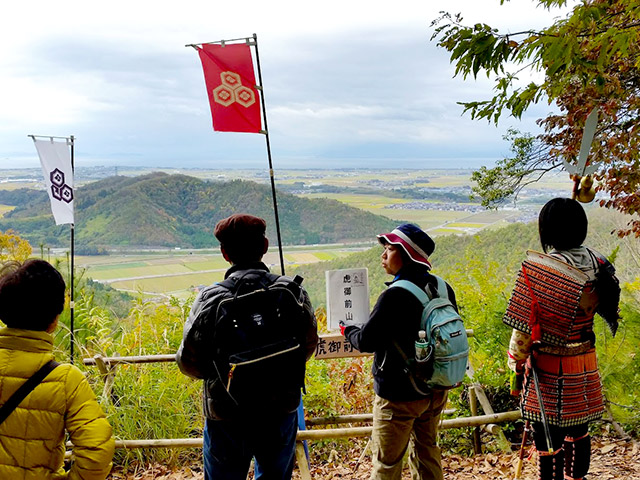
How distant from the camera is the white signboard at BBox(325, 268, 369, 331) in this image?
3178 millimetres

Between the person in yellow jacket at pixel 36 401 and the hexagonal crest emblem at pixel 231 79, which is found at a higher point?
the hexagonal crest emblem at pixel 231 79

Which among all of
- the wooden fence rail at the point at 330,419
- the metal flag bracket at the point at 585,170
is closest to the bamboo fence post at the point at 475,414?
the wooden fence rail at the point at 330,419

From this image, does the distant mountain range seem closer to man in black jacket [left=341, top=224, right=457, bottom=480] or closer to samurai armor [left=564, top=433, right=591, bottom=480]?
man in black jacket [left=341, top=224, right=457, bottom=480]

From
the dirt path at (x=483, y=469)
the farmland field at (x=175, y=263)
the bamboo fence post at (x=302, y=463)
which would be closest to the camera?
the bamboo fence post at (x=302, y=463)

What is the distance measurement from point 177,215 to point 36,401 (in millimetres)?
15346

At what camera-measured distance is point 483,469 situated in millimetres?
3773

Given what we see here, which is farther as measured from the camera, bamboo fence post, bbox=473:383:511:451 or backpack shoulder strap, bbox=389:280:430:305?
bamboo fence post, bbox=473:383:511:451

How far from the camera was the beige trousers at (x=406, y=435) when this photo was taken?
262 centimetres

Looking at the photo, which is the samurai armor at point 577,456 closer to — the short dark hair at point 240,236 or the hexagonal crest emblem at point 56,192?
the short dark hair at point 240,236

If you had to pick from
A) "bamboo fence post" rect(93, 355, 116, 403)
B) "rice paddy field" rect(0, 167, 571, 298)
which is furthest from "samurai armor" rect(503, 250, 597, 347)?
"rice paddy field" rect(0, 167, 571, 298)

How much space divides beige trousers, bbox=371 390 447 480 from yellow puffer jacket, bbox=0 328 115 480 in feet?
4.49

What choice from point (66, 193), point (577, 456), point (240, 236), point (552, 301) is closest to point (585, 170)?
point (552, 301)

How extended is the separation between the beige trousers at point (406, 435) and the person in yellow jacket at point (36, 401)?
4.47ft

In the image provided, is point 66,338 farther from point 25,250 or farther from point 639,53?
point 639,53
